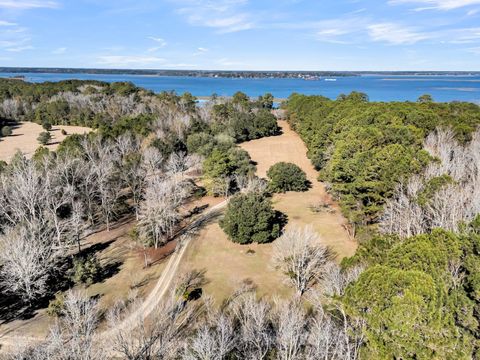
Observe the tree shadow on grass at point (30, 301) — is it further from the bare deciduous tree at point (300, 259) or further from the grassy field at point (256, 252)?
the bare deciduous tree at point (300, 259)

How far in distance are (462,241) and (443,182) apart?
43.0ft

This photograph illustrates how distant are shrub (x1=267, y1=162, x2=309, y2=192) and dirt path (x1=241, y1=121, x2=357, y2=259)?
1423mm

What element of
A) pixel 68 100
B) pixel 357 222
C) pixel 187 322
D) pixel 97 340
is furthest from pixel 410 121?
pixel 68 100

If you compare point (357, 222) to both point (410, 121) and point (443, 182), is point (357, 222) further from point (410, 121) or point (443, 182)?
point (410, 121)

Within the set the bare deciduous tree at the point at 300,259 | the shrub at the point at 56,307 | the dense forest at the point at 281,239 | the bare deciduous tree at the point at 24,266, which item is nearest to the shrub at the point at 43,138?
the dense forest at the point at 281,239

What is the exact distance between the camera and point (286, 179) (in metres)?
62.5

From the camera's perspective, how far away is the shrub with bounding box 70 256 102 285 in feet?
117

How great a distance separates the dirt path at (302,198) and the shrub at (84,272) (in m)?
27.1

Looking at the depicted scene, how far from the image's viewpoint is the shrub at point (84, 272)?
3553 cm

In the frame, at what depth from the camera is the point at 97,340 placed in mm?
26406

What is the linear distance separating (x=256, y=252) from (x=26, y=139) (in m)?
86.7

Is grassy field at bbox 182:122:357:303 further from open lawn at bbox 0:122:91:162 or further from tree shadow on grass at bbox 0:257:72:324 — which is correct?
open lawn at bbox 0:122:91:162

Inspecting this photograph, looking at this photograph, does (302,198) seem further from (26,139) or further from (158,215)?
(26,139)

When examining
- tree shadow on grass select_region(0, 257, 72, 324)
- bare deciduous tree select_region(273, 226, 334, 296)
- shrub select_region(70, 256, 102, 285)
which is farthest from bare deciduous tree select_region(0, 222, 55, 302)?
bare deciduous tree select_region(273, 226, 334, 296)
